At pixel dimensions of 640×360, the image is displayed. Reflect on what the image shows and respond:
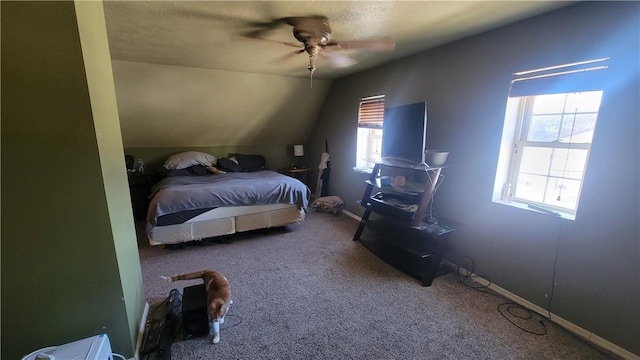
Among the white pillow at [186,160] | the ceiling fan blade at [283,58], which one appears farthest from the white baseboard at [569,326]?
the white pillow at [186,160]

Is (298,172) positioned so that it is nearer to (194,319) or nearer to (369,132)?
(369,132)

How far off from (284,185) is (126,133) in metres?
2.75

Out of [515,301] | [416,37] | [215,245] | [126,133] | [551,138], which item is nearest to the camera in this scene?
[551,138]

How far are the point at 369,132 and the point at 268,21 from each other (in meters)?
2.43

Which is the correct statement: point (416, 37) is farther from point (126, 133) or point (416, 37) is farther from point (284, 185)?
point (126, 133)

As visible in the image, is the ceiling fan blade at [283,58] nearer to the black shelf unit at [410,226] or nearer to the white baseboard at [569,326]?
the black shelf unit at [410,226]

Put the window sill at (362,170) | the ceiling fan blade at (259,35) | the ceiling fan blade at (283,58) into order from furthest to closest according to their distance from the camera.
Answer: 1. the window sill at (362,170)
2. the ceiling fan blade at (283,58)
3. the ceiling fan blade at (259,35)

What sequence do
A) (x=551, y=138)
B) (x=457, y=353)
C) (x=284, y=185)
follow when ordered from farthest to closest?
(x=284, y=185)
(x=551, y=138)
(x=457, y=353)

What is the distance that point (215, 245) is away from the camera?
10.5 ft

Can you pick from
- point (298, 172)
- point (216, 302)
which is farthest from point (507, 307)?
point (298, 172)

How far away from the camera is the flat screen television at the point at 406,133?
2521 mm

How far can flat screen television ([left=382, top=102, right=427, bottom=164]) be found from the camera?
252cm

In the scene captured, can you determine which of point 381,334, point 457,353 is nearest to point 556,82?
point 457,353

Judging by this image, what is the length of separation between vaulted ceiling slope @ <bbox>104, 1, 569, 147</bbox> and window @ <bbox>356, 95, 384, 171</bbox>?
0.52 meters
